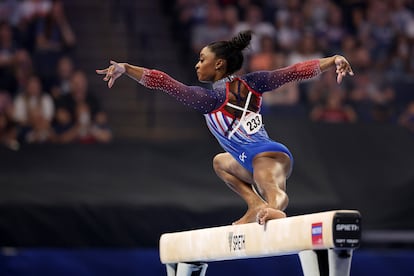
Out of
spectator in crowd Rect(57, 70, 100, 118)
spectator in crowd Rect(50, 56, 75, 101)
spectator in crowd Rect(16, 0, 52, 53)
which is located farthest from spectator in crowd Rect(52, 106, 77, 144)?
spectator in crowd Rect(16, 0, 52, 53)

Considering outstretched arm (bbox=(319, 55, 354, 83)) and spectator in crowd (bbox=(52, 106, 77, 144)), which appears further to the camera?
spectator in crowd (bbox=(52, 106, 77, 144))

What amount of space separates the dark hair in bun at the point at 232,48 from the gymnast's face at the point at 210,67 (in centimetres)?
3

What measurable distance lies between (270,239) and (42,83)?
20.0ft

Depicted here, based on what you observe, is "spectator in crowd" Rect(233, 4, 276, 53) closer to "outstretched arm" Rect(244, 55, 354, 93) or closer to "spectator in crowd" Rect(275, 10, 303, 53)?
"spectator in crowd" Rect(275, 10, 303, 53)

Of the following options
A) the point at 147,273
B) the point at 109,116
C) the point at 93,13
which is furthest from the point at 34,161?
the point at 93,13

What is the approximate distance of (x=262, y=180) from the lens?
5.20m

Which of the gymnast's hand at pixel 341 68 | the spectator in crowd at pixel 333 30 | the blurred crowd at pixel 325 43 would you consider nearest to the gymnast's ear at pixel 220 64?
the gymnast's hand at pixel 341 68

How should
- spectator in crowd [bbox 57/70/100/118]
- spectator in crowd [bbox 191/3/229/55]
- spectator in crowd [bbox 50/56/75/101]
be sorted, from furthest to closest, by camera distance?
spectator in crowd [bbox 191/3/229/55], spectator in crowd [bbox 50/56/75/101], spectator in crowd [bbox 57/70/100/118]

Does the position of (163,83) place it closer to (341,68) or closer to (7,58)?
(341,68)

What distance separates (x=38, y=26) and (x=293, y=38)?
3.55 meters

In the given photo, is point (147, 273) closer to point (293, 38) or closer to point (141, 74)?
point (141, 74)

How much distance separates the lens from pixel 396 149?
888 cm

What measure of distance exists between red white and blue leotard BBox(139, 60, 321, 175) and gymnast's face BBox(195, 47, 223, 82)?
0.24 feet

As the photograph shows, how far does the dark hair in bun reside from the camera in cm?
554
